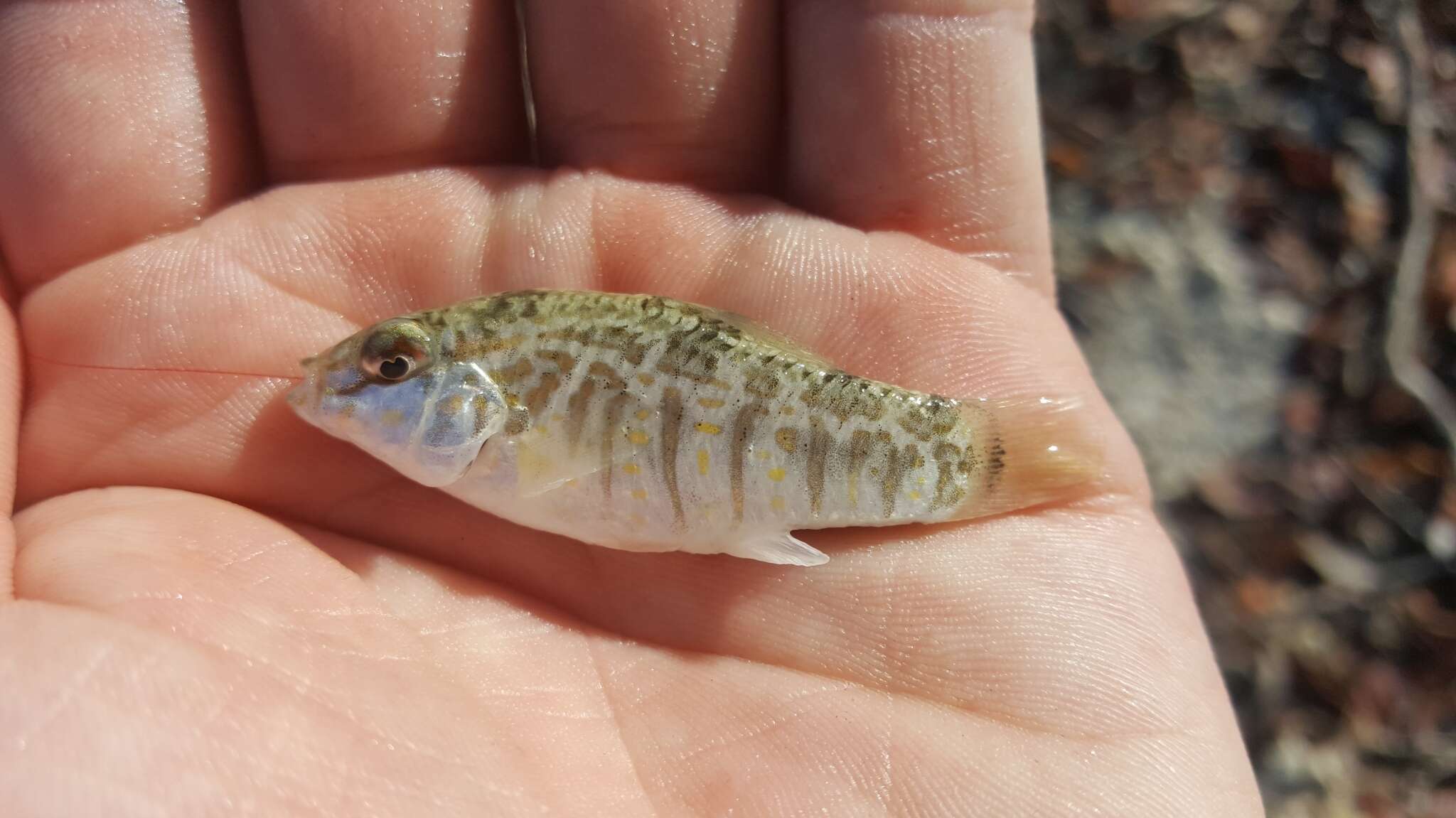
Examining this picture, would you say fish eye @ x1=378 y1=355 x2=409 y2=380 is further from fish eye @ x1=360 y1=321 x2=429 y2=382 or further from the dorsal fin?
the dorsal fin

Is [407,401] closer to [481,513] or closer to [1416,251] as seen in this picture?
[481,513]

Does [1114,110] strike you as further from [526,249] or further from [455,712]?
[455,712]

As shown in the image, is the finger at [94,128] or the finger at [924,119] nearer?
the finger at [94,128]

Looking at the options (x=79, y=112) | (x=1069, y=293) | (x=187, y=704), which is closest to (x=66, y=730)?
(x=187, y=704)

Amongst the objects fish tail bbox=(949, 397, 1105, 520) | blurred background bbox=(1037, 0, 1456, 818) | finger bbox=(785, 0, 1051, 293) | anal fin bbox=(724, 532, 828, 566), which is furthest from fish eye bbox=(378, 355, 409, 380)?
blurred background bbox=(1037, 0, 1456, 818)

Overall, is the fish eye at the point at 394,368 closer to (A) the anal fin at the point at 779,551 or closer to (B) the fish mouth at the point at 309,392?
(B) the fish mouth at the point at 309,392

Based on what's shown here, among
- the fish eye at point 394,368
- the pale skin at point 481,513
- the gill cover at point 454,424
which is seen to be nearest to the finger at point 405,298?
the pale skin at point 481,513
